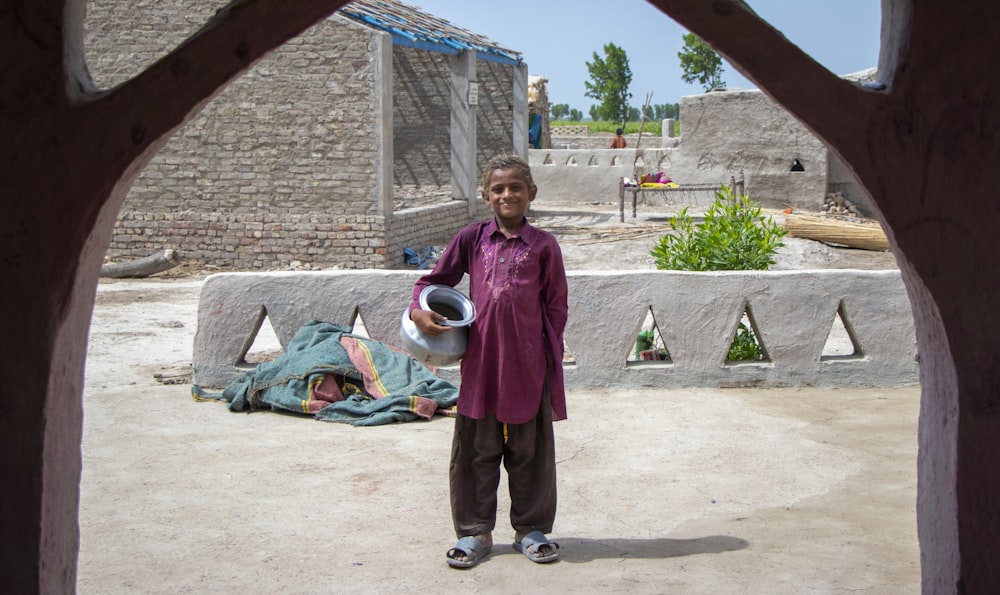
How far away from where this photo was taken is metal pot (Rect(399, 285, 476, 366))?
359cm

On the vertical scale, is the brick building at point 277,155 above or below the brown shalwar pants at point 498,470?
above

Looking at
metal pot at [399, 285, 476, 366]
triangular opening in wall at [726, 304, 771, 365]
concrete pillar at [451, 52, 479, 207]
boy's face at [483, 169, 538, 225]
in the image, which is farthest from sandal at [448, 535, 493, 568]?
concrete pillar at [451, 52, 479, 207]

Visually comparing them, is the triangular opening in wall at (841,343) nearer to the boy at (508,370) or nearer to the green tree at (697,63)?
the boy at (508,370)

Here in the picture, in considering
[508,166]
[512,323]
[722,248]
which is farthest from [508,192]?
[722,248]

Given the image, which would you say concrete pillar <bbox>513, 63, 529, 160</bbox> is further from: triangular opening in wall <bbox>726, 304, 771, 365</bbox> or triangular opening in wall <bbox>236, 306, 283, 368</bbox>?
triangular opening in wall <bbox>726, 304, 771, 365</bbox>

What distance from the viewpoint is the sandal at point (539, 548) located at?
367 centimetres

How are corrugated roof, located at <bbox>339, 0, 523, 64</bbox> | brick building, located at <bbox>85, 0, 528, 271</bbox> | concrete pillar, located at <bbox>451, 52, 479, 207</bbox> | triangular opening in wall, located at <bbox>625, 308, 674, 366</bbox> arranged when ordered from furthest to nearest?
concrete pillar, located at <bbox>451, 52, 479, 207</bbox> → corrugated roof, located at <bbox>339, 0, 523, 64</bbox> → brick building, located at <bbox>85, 0, 528, 271</bbox> → triangular opening in wall, located at <bbox>625, 308, 674, 366</bbox>

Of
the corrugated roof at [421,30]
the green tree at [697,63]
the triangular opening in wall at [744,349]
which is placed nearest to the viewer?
the triangular opening in wall at [744,349]

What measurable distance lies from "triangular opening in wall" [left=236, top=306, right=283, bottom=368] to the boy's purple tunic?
9.07 feet

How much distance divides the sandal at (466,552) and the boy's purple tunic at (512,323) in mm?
469

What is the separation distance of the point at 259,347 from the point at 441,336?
4528 millimetres

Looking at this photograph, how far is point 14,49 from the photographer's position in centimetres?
190

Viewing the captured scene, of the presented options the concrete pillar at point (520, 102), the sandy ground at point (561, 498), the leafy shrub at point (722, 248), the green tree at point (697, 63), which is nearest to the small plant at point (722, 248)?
the leafy shrub at point (722, 248)

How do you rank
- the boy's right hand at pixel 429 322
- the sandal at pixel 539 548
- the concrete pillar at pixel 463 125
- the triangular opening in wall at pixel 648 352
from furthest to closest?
the concrete pillar at pixel 463 125 → the triangular opening in wall at pixel 648 352 → the sandal at pixel 539 548 → the boy's right hand at pixel 429 322
